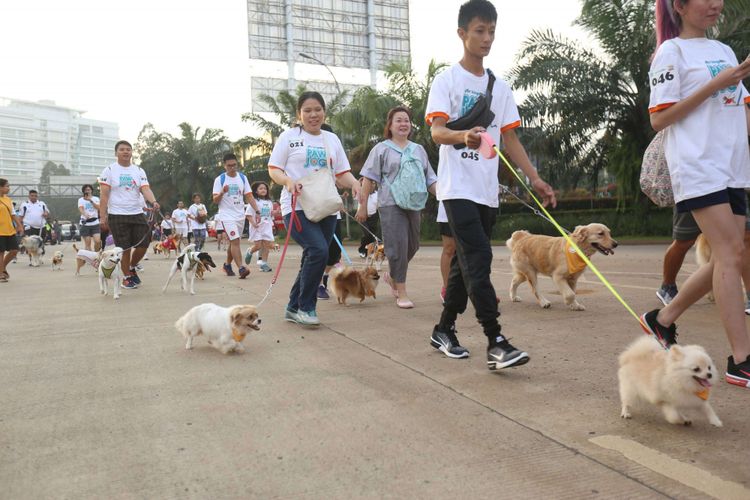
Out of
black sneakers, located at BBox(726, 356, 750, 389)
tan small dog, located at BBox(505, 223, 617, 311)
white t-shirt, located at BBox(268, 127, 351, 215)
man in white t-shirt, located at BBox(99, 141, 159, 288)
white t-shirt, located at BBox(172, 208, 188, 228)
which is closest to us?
black sneakers, located at BBox(726, 356, 750, 389)

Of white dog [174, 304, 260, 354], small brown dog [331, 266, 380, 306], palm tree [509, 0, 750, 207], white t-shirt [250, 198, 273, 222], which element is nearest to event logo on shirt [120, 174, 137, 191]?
white t-shirt [250, 198, 273, 222]

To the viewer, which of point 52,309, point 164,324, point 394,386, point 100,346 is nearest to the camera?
point 394,386

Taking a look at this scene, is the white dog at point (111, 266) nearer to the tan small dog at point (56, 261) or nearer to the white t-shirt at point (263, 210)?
the white t-shirt at point (263, 210)

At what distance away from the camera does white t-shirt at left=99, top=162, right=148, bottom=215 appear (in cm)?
971

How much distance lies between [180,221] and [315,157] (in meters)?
19.7

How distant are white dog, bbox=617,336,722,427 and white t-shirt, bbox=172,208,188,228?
22.7 meters

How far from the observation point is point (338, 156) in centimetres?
652

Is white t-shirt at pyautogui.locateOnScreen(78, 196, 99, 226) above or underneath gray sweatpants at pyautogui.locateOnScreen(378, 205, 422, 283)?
above

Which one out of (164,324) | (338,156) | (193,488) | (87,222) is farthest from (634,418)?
(87,222)

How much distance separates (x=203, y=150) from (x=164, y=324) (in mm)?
50795

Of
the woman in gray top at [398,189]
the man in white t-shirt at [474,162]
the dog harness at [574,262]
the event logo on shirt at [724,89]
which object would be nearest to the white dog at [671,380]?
the man in white t-shirt at [474,162]

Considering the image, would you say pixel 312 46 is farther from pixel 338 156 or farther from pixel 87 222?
pixel 338 156

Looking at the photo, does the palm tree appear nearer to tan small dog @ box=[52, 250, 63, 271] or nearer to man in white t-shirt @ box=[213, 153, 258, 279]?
man in white t-shirt @ box=[213, 153, 258, 279]

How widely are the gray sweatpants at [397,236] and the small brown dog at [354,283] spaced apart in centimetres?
31
